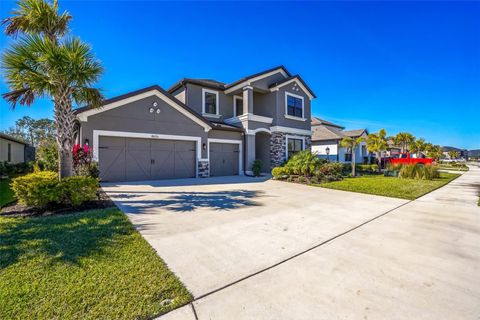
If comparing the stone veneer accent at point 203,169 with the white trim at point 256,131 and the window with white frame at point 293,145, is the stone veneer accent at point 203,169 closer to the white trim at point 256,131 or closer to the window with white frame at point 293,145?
the white trim at point 256,131

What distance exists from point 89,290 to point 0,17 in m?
9.25

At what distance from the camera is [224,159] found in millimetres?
15734

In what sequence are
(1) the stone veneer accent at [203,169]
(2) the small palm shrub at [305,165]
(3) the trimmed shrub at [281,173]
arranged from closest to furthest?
(2) the small palm shrub at [305,165], (3) the trimmed shrub at [281,173], (1) the stone veneer accent at [203,169]

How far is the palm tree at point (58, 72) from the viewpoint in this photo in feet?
19.2

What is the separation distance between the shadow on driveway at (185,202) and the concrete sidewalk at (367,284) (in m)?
3.43

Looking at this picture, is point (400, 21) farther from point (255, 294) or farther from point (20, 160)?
point (20, 160)

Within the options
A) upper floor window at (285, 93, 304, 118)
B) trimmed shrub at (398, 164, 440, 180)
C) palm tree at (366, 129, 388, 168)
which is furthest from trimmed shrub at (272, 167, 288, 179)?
palm tree at (366, 129, 388, 168)

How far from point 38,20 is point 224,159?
36.9 feet

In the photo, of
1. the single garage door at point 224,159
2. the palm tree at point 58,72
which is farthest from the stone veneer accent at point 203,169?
the palm tree at point 58,72

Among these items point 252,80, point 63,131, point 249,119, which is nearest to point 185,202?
point 63,131

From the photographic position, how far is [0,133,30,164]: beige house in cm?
1661

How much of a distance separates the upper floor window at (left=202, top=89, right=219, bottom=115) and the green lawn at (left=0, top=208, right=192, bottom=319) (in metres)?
13.4

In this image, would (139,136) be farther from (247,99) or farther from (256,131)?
(256,131)

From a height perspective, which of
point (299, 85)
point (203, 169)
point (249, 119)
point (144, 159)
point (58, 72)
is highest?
point (299, 85)
